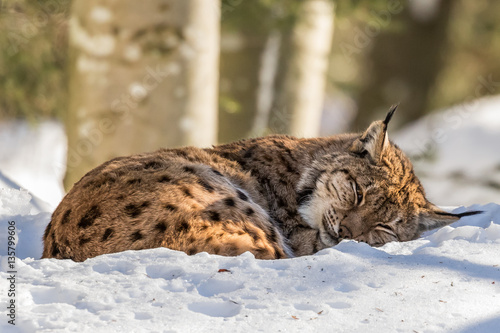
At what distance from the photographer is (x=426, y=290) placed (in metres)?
2.78

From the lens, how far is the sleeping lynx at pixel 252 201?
3.36 meters

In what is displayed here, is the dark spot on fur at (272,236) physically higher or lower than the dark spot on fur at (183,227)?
lower

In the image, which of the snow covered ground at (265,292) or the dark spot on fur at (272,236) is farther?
the dark spot on fur at (272,236)

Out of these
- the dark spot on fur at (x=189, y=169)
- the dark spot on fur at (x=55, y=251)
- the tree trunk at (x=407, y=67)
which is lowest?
the dark spot on fur at (x=55, y=251)

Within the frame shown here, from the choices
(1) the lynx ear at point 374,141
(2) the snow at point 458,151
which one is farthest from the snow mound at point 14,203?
(2) the snow at point 458,151

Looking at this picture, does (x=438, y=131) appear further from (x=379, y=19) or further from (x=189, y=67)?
(x=189, y=67)

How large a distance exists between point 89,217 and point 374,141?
1880 millimetres

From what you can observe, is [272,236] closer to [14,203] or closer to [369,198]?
[369,198]

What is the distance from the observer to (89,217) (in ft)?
11.2

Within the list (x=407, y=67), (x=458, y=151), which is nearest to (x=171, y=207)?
(x=458, y=151)

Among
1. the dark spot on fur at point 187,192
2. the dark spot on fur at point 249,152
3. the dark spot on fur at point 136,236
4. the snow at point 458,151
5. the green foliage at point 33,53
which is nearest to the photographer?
the dark spot on fur at point 136,236

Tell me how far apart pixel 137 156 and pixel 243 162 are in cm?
74

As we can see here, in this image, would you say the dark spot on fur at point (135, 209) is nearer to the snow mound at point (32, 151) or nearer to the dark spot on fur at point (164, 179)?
the dark spot on fur at point (164, 179)

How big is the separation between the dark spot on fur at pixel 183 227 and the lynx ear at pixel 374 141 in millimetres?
1440
